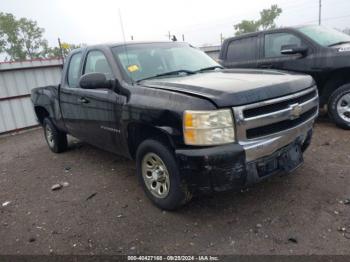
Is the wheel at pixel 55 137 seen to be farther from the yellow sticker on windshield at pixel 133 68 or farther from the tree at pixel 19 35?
the tree at pixel 19 35

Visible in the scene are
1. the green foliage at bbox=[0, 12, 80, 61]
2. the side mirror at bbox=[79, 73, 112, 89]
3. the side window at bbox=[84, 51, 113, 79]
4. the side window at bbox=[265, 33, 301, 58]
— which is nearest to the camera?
the side mirror at bbox=[79, 73, 112, 89]

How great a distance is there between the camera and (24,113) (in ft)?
31.2

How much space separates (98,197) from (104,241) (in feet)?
3.38

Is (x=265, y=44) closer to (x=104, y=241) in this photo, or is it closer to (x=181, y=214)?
(x=181, y=214)

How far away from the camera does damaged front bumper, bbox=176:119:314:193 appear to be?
2559mm

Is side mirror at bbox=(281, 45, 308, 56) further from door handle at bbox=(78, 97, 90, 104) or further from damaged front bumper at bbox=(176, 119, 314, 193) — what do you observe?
door handle at bbox=(78, 97, 90, 104)

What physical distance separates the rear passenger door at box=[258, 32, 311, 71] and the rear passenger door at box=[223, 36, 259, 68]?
0.19 m

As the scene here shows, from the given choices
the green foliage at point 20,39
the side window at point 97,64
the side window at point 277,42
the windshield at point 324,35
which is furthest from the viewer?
the green foliage at point 20,39

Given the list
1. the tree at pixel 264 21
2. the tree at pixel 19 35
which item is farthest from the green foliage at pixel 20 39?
the tree at pixel 264 21

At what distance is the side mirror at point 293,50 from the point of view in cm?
547

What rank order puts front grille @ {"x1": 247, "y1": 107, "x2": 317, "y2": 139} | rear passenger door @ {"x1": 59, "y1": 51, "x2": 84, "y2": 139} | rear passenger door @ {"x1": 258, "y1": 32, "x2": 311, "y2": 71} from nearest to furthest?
front grille @ {"x1": 247, "y1": 107, "x2": 317, "y2": 139}, rear passenger door @ {"x1": 59, "y1": 51, "x2": 84, "y2": 139}, rear passenger door @ {"x1": 258, "y1": 32, "x2": 311, "y2": 71}

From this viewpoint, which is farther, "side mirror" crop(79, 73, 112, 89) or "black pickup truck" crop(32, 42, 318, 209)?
"side mirror" crop(79, 73, 112, 89)

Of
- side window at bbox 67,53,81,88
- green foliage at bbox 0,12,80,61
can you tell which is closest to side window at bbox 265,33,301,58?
side window at bbox 67,53,81,88

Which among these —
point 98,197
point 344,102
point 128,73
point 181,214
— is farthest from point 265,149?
point 344,102
